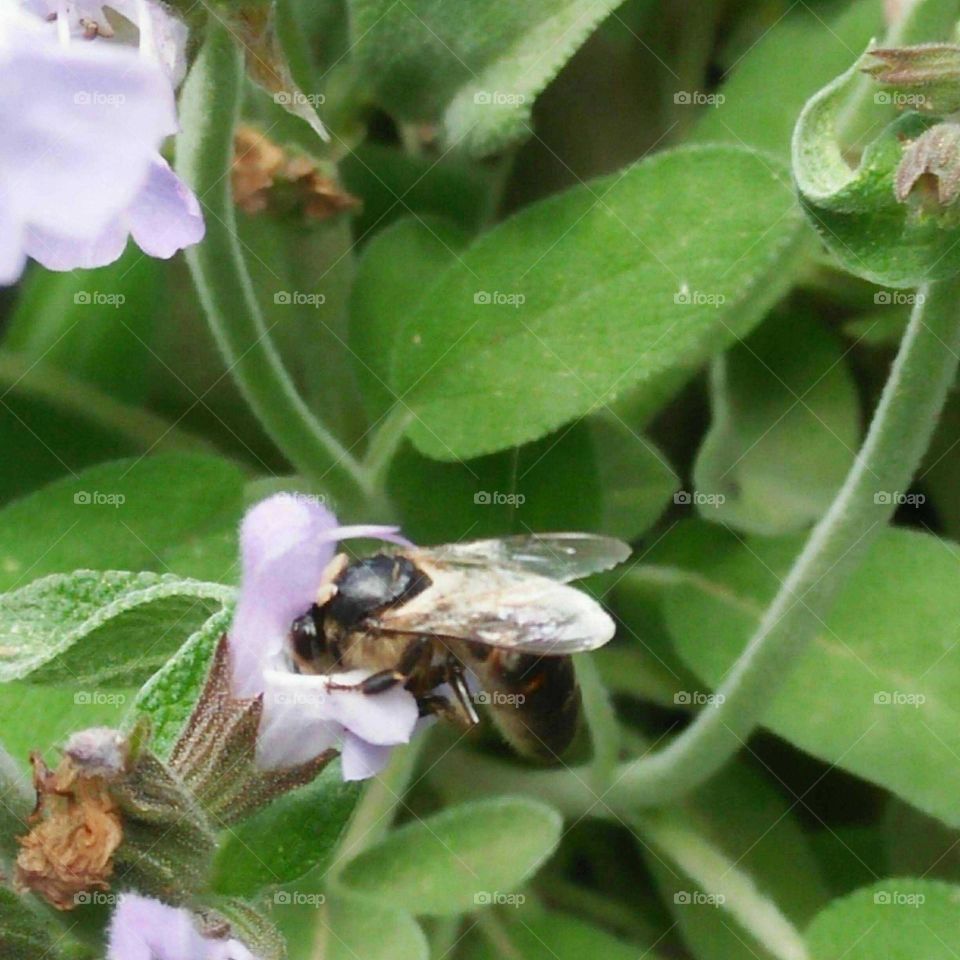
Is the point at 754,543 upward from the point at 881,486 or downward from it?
downward

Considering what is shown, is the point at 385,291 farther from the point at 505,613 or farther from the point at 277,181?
the point at 505,613

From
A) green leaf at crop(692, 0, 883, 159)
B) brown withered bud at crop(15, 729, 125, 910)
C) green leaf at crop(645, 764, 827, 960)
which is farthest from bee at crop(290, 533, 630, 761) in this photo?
green leaf at crop(692, 0, 883, 159)

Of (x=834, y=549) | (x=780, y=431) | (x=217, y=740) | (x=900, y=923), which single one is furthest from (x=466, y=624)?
(x=780, y=431)

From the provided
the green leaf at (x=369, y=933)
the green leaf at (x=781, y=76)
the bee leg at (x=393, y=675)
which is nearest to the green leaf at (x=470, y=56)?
the green leaf at (x=781, y=76)

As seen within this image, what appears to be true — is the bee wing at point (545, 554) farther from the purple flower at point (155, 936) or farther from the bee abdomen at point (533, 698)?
the purple flower at point (155, 936)

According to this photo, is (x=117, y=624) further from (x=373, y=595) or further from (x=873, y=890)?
(x=873, y=890)

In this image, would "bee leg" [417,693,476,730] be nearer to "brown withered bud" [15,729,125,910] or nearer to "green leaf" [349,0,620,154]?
"brown withered bud" [15,729,125,910]

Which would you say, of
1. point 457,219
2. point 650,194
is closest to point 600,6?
point 650,194
